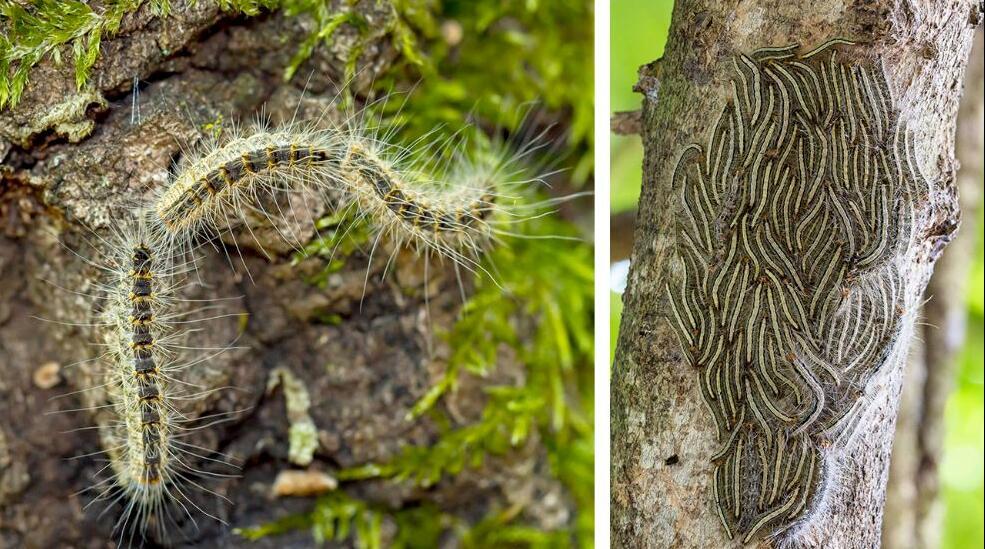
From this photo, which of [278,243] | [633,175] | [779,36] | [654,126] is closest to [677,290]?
[654,126]

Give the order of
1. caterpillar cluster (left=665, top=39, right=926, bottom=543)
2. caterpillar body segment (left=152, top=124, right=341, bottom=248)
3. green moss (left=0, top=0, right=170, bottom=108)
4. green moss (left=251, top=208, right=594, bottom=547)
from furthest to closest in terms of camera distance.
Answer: green moss (left=251, top=208, right=594, bottom=547)
caterpillar body segment (left=152, top=124, right=341, bottom=248)
green moss (left=0, top=0, right=170, bottom=108)
caterpillar cluster (left=665, top=39, right=926, bottom=543)

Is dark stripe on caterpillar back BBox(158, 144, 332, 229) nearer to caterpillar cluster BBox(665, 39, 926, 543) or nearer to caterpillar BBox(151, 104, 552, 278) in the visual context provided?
caterpillar BBox(151, 104, 552, 278)

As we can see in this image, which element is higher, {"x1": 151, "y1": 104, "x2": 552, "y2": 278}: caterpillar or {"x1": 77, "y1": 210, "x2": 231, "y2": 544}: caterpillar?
{"x1": 151, "y1": 104, "x2": 552, "y2": 278}: caterpillar

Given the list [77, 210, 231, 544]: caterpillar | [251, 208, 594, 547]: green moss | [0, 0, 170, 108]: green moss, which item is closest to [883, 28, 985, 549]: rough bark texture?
[251, 208, 594, 547]: green moss

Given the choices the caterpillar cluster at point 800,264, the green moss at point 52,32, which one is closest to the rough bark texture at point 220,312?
the green moss at point 52,32

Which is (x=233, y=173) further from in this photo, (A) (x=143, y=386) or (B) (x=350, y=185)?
(A) (x=143, y=386)

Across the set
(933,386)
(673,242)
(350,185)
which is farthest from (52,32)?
(933,386)

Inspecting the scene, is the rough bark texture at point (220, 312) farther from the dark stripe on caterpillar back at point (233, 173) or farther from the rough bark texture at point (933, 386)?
the rough bark texture at point (933, 386)
